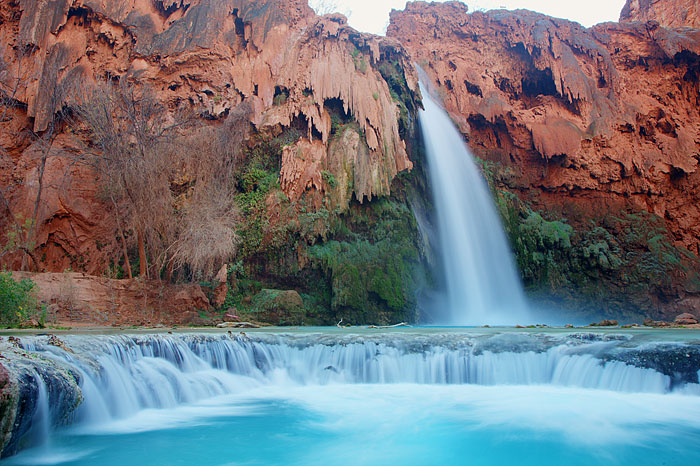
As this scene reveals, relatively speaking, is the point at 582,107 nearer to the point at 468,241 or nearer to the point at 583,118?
the point at 583,118

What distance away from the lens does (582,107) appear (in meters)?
23.4

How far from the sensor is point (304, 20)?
20703 millimetres

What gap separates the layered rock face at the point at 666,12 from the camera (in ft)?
86.0

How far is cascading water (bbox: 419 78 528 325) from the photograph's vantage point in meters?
19.2

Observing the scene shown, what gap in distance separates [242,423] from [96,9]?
20507 millimetres

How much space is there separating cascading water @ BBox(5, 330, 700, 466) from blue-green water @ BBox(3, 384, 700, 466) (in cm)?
2

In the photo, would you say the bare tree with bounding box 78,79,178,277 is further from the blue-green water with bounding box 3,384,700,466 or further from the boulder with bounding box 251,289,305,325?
the blue-green water with bounding box 3,384,700,466

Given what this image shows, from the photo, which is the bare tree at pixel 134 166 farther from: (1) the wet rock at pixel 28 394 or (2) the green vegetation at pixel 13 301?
(1) the wet rock at pixel 28 394

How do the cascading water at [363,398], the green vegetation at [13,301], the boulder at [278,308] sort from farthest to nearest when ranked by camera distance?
the boulder at [278,308], the green vegetation at [13,301], the cascading water at [363,398]

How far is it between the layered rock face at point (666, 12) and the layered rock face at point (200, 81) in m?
18.8

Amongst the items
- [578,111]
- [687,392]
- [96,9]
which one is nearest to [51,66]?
[96,9]

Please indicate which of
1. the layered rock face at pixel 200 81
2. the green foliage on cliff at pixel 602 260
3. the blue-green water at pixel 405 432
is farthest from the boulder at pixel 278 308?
the green foliage on cliff at pixel 602 260

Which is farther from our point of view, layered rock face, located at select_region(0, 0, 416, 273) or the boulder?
layered rock face, located at select_region(0, 0, 416, 273)

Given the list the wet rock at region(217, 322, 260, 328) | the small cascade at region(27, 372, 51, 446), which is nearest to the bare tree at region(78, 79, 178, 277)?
the wet rock at region(217, 322, 260, 328)
